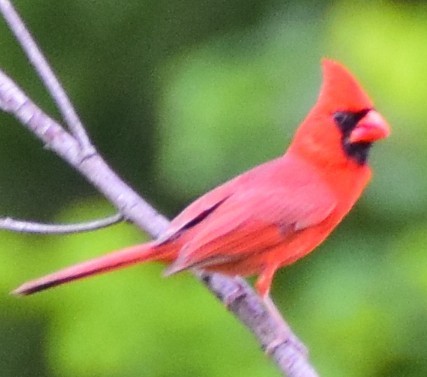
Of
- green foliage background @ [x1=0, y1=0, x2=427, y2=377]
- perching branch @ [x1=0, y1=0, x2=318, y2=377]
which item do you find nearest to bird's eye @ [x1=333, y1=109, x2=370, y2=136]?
perching branch @ [x1=0, y1=0, x2=318, y2=377]

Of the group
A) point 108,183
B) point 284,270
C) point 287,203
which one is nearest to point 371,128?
point 287,203

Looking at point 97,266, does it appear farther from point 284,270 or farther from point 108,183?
point 284,270

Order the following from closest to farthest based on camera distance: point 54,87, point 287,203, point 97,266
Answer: point 97,266
point 54,87
point 287,203

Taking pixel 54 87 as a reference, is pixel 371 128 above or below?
below

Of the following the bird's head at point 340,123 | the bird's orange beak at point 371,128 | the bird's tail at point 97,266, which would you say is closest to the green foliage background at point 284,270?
the bird's head at point 340,123

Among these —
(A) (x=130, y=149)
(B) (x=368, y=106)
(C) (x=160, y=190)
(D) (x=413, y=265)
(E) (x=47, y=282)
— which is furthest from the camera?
(A) (x=130, y=149)

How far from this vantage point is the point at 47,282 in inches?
68.4

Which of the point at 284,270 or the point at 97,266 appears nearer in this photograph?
the point at 97,266

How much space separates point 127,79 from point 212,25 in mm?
251

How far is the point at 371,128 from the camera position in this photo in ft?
6.55

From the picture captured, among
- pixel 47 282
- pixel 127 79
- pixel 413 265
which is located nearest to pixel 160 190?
pixel 127 79

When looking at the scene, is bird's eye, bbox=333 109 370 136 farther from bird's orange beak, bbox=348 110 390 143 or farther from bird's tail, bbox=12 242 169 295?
bird's tail, bbox=12 242 169 295

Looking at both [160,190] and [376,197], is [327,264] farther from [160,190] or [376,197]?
[160,190]

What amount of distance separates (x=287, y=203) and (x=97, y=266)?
0.41m
